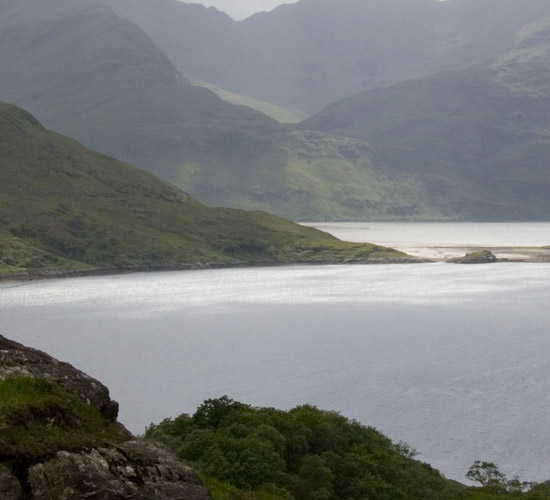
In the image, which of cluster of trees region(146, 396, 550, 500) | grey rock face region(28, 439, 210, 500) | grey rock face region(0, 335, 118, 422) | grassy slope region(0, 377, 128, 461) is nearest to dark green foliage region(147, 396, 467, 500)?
cluster of trees region(146, 396, 550, 500)

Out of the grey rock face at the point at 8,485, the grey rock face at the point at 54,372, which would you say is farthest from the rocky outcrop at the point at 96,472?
the grey rock face at the point at 54,372

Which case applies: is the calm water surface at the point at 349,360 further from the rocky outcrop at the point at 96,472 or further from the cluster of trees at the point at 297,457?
the rocky outcrop at the point at 96,472

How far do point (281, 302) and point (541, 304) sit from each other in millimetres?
56179

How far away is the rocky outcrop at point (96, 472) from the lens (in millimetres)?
18484

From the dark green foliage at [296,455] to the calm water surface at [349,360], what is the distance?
20.2 meters

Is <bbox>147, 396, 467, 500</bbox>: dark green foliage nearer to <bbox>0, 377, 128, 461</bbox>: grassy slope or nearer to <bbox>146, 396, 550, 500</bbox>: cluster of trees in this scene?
<bbox>146, 396, 550, 500</bbox>: cluster of trees

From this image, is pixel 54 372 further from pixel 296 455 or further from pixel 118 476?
pixel 296 455

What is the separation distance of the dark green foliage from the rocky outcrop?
12.8 m

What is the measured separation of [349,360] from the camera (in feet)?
402

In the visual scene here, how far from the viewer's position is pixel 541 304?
18925 cm

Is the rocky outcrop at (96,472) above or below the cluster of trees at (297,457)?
above

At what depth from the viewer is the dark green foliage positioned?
122 ft

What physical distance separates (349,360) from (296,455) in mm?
80679

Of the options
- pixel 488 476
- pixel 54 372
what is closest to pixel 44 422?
pixel 54 372
